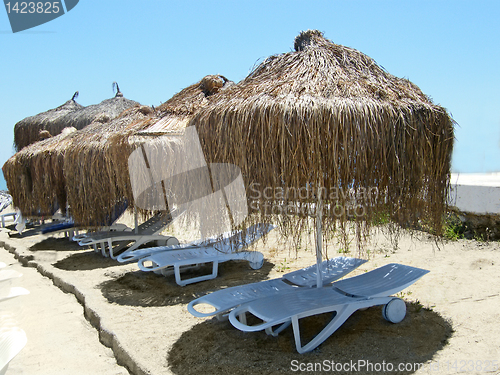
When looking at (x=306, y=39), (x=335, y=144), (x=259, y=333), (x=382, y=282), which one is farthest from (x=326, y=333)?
(x=306, y=39)

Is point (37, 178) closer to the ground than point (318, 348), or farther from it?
farther from it

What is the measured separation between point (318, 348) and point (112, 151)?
13.4ft

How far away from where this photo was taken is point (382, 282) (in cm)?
320

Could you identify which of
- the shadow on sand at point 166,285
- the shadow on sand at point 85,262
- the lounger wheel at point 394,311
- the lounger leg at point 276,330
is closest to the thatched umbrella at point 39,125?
the shadow on sand at point 85,262

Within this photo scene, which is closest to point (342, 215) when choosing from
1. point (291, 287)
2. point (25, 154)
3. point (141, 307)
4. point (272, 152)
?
point (272, 152)

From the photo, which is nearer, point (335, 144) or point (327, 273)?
point (335, 144)

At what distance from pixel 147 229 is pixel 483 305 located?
16.4 feet

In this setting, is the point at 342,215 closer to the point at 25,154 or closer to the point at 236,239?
the point at 236,239

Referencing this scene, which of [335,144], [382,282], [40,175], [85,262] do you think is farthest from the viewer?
[40,175]

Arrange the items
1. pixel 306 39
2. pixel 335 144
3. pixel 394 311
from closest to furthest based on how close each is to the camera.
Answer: pixel 335 144 → pixel 394 311 → pixel 306 39

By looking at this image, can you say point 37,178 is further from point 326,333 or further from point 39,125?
point 326,333

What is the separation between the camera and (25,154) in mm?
8062

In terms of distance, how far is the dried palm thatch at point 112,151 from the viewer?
17.4ft

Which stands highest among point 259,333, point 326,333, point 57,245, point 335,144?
point 335,144
